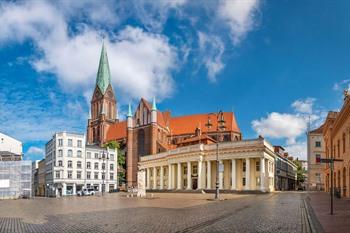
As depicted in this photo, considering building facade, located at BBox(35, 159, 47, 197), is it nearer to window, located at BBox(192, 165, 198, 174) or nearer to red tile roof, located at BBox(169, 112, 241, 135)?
red tile roof, located at BBox(169, 112, 241, 135)

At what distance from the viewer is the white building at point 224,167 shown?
224 feet

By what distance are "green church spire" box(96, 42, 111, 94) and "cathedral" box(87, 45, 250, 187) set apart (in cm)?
40

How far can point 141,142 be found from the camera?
108188 mm

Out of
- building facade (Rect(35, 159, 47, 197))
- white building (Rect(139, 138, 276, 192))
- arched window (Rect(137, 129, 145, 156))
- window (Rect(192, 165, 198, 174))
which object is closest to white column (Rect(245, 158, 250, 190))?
white building (Rect(139, 138, 276, 192))

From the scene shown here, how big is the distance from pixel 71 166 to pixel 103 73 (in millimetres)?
54031

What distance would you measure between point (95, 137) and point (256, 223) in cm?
12191

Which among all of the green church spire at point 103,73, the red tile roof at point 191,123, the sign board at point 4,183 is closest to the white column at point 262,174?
the red tile roof at point 191,123

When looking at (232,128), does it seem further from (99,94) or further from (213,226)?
(213,226)

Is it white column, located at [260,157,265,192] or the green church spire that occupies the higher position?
the green church spire

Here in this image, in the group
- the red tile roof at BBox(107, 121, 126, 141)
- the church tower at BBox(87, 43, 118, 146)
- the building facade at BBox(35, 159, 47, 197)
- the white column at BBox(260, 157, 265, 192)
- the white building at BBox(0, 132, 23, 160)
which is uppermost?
the church tower at BBox(87, 43, 118, 146)

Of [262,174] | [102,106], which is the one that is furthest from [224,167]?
[102,106]

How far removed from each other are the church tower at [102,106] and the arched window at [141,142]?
2592 cm

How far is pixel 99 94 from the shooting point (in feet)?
445

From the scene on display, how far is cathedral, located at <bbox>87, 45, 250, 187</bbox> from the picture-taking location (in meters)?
103
